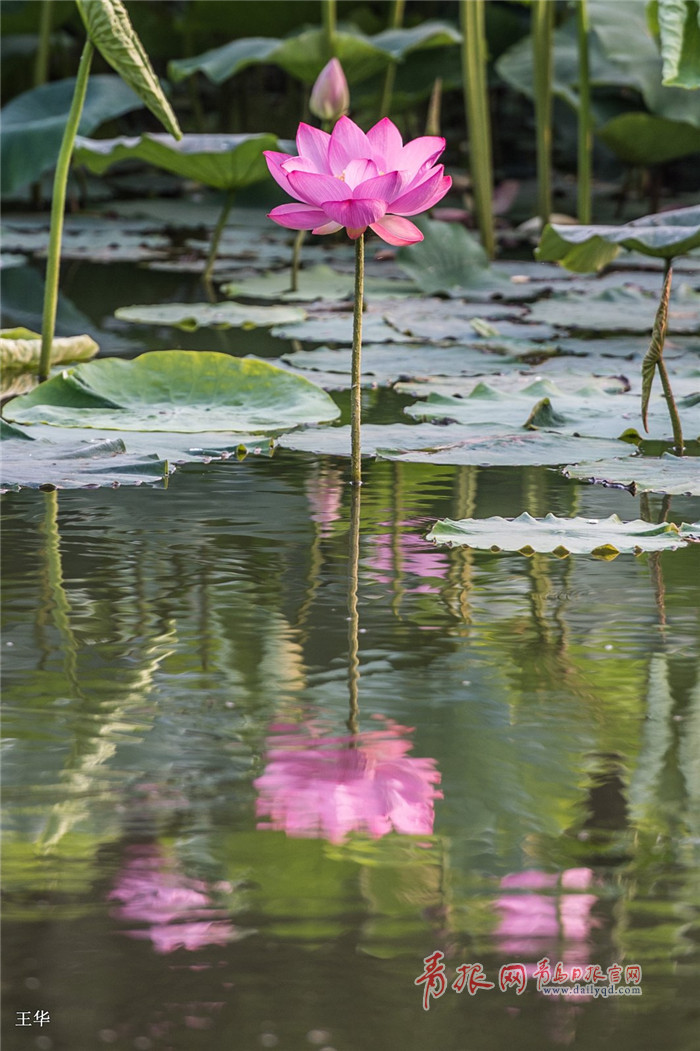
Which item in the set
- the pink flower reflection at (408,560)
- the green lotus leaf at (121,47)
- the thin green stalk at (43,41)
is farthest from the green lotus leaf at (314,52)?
the pink flower reflection at (408,560)

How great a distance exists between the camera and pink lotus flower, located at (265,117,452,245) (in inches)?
48.9

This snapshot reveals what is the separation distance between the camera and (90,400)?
1740 mm

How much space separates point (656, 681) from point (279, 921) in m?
0.40

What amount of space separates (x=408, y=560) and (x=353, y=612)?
0.16 meters

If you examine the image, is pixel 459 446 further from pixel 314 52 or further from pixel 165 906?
pixel 314 52

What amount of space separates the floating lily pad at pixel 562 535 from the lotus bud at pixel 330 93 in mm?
1705

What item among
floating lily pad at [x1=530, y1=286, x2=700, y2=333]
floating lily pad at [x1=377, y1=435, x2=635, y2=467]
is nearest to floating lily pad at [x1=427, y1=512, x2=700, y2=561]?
floating lily pad at [x1=377, y1=435, x2=635, y2=467]

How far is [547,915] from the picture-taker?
642mm

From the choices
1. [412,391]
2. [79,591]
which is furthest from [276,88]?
[79,591]

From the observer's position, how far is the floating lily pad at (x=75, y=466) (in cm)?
137

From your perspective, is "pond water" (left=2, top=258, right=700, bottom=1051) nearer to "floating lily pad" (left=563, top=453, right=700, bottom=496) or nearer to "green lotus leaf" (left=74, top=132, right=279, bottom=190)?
"floating lily pad" (left=563, top=453, right=700, bottom=496)

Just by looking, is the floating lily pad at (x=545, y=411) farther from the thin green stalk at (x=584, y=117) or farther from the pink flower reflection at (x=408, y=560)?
the thin green stalk at (x=584, y=117)

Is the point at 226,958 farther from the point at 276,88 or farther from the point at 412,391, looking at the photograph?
the point at 276,88

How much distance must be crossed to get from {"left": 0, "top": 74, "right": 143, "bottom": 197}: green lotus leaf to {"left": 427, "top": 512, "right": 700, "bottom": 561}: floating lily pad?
8.18ft
